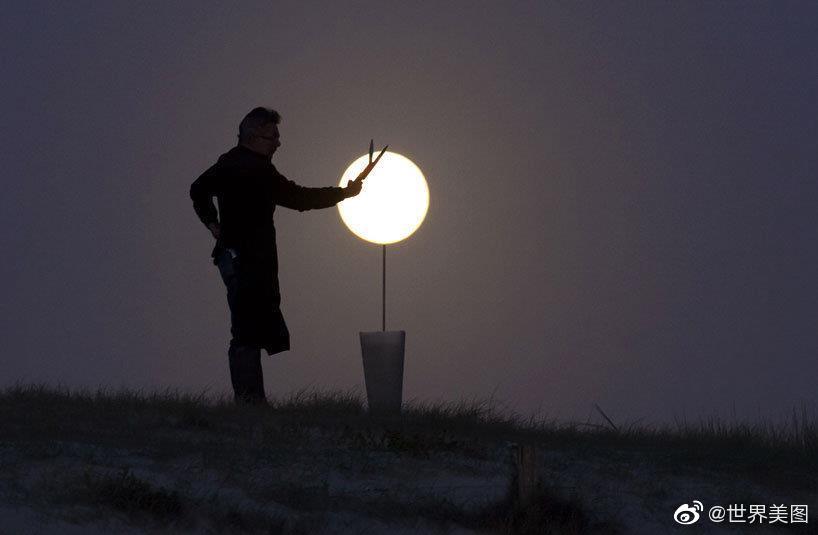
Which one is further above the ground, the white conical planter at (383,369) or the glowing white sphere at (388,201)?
the glowing white sphere at (388,201)

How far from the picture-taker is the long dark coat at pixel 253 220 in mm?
10672

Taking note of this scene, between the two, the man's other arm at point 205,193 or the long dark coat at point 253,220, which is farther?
the man's other arm at point 205,193

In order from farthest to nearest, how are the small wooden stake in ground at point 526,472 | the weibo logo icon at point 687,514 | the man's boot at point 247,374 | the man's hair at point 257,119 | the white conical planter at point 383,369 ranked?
the man's hair at point 257,119 → the white conical planter at point 383,369 → the man's boot at point 247,374 → the weibo logo icon at point 687,514 → the small wooden stake in ground at point 526,472

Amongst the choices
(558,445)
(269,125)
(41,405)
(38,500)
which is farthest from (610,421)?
(38,500)

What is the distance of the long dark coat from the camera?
1067cm

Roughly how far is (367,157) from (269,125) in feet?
2.80

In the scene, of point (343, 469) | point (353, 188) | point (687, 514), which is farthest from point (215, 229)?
point (687, 514)

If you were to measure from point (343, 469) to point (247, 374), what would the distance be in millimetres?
2809

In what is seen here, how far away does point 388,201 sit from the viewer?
10.9m

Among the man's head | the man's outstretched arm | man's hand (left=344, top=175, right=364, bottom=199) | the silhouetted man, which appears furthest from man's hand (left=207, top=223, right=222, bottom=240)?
man's hand (left=344, top=175, right=364, bottom=199)

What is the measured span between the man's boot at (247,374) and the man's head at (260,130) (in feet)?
5.45

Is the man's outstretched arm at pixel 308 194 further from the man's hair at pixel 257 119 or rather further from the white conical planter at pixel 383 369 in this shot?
the white conical planter at pixel 383 369

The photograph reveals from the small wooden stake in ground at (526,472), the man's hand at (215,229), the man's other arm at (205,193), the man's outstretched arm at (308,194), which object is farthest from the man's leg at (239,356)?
the small wooden stake in ground at (526,472)

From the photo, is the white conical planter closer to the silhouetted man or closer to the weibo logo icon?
the silhouetted man
